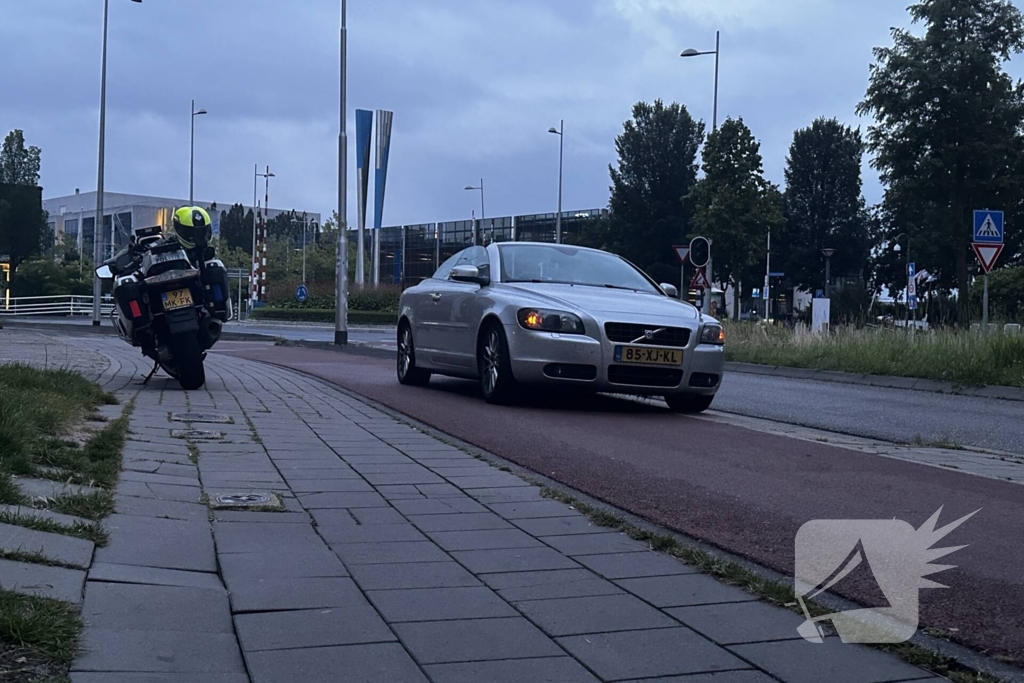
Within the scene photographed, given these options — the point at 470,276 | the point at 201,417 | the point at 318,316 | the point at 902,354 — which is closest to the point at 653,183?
the point at 318,316

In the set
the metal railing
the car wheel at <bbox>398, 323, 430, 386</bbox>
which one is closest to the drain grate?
the car wheel at <bbox>398, 323, 430, 386</bbox>

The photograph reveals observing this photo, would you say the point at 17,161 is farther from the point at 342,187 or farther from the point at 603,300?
the point at 603,300

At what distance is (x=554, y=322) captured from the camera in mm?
9312

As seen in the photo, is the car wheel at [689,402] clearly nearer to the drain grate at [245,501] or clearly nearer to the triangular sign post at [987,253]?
the drain grate at [245,501]

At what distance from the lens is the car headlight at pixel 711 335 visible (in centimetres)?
945

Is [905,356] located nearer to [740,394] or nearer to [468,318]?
[740,394]

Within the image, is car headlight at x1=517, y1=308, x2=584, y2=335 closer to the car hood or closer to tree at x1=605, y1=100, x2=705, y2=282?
the car hood

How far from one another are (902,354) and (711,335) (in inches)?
329

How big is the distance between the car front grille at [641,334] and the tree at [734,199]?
1298 inches

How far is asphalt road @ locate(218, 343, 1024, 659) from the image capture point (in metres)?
3.65

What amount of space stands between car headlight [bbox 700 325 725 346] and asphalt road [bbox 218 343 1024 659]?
0.75 meters

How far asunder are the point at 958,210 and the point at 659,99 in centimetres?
4250

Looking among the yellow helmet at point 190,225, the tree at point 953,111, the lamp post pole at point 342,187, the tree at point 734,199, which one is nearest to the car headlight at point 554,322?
the yellow helmet at point 190,225

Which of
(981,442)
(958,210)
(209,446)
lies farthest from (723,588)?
(958,210)
